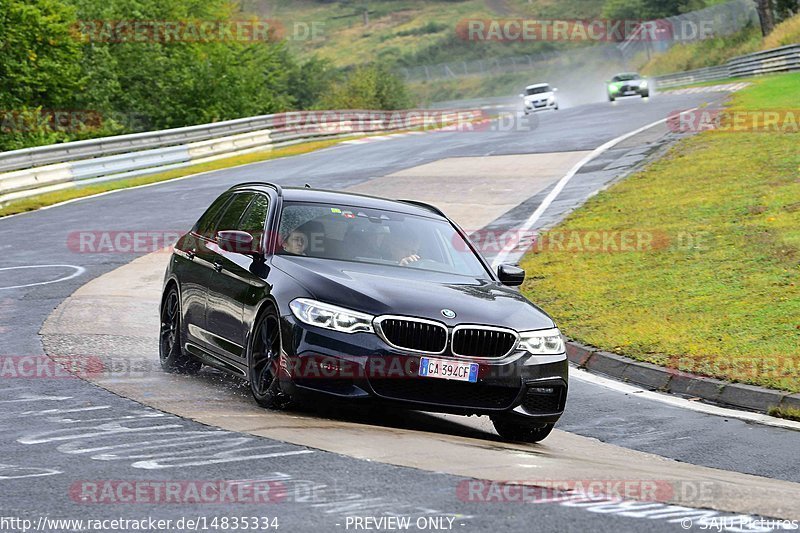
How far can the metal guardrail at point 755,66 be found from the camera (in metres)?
52.8

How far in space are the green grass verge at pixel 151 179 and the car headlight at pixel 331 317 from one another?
18269 millimetres

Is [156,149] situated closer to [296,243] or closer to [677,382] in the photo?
[677,382]

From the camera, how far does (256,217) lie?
33.1 feet

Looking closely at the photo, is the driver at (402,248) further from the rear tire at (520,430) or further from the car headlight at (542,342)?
the rear tire at (520,430)

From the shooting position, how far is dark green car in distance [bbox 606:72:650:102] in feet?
190

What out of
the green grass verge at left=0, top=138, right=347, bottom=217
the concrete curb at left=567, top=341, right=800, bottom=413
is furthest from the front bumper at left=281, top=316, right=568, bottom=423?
the green grass verge at left=0, top=138, right=347, bottom=217

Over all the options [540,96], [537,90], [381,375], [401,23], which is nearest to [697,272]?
[381,375]

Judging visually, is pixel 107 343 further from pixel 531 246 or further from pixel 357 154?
pixel 357 154

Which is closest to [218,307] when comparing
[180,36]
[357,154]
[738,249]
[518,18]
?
[738,249]

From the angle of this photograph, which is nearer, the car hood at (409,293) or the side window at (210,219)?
the car hood at (409,293)

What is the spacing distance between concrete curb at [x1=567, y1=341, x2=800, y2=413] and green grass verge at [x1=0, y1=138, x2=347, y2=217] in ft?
52.9

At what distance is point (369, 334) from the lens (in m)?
8.13

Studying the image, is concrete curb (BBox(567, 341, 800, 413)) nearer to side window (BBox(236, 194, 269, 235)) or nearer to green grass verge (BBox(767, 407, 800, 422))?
green grass verge (BBox(767, 407, 800, 422))

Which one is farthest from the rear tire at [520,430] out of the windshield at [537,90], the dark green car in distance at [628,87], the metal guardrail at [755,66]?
the dark green car in distance at [628,87]
